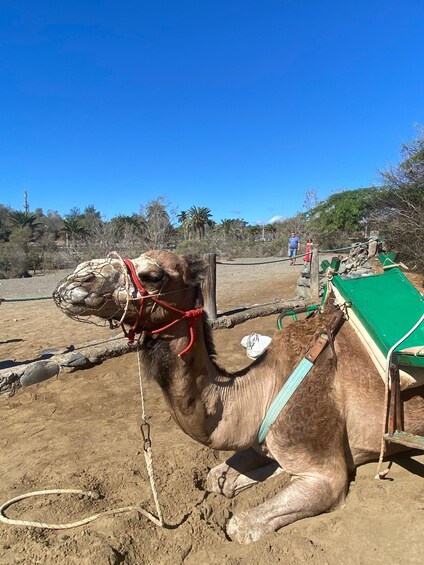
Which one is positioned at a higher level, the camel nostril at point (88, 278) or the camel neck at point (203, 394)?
the camel nostril at point (88, 278)

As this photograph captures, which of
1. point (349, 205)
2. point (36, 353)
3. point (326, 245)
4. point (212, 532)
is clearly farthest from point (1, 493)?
point (326, 245)

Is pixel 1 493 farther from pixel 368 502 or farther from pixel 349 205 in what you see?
pixel 349 205

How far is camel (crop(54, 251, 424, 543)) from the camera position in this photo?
215cm

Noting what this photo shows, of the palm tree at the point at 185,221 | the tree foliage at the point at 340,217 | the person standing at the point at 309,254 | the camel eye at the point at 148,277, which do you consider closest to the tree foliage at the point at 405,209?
the person standing at the point at 309,254

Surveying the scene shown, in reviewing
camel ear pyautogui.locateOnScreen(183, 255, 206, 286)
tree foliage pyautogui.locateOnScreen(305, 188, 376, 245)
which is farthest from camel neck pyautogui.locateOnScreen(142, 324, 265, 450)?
tree foliage pyautogui.locateOnScreen(305, 188, 376, 245)

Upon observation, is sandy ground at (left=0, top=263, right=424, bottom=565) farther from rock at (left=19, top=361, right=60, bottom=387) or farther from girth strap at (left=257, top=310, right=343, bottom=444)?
girth strap at (left=257, top=310, right=343, bottom=444)

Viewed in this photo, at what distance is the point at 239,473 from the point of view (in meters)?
3.01

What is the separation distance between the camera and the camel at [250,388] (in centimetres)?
215

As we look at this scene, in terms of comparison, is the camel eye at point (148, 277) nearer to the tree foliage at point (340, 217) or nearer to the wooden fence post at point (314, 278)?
the wooden fence post at point (314, 278)

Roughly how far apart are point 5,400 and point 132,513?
2966 mm

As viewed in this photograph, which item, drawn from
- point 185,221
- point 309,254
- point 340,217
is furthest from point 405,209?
point 185,221

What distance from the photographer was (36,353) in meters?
6.50

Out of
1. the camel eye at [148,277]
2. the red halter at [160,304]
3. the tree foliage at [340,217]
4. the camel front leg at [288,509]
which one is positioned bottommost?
the camel front leg at [288,509]

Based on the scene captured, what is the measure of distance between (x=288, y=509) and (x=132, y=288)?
5.33ft
